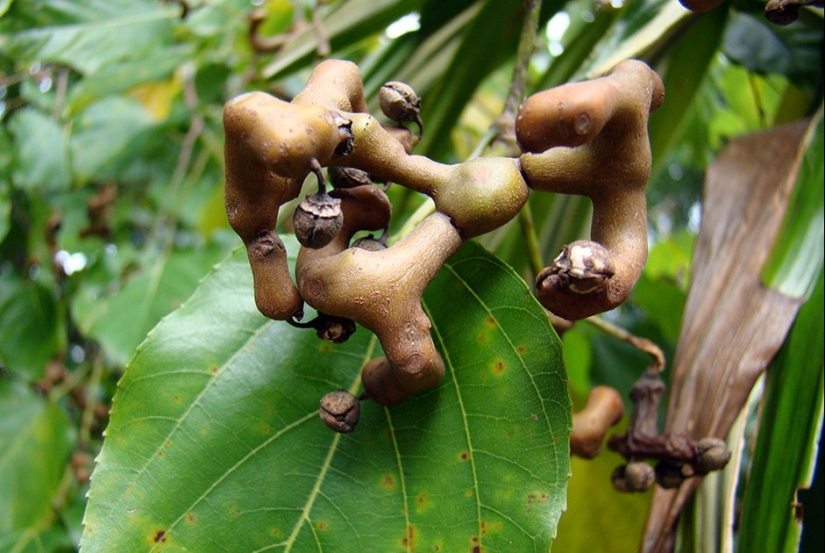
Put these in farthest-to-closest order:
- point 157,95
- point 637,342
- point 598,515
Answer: point 157,95 → point 598,515 → point 637,342

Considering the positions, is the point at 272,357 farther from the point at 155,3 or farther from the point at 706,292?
the point at 155,3

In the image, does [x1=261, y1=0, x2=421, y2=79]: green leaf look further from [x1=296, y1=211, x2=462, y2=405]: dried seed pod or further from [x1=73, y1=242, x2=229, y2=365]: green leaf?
[x1=296, y1=211, x2=462, y2=405]: dried seed pod

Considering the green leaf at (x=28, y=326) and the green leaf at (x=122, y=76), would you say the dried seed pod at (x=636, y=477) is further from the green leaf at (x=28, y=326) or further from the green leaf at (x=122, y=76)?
the green leaf at (x=28, y=326)

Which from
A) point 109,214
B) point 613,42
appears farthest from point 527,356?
point 109,214

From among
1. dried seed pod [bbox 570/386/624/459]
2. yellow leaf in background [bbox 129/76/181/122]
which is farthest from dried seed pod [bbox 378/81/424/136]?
yellow leaf in background [bbox 129/76/181/122]

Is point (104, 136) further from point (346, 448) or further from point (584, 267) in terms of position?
point (584, 267)

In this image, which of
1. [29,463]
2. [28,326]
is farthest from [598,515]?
[28,326]
